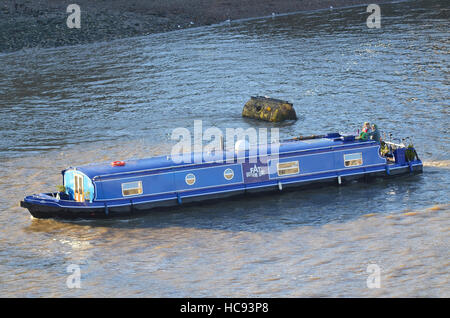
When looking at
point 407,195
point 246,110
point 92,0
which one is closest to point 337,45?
point 246,110

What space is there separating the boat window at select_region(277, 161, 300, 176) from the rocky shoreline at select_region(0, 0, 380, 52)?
1856 inches

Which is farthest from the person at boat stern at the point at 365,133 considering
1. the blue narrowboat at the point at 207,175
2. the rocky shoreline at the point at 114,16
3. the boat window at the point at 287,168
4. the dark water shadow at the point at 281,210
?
the rocky shoreline at the point at 114,16

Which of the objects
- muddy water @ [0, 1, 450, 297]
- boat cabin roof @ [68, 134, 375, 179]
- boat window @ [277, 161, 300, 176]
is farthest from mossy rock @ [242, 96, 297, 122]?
boat window @ [277, 161, 300, 176]

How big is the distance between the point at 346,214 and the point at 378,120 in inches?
629

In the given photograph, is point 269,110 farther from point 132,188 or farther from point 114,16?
point 114,16

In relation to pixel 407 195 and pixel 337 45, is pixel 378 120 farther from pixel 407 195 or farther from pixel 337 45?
pixel 337 45

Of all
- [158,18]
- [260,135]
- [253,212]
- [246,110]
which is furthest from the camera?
[158,18]

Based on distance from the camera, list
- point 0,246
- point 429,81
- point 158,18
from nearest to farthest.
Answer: point 0,246
point 429,81
point 158,18

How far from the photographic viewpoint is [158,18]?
3307 inches

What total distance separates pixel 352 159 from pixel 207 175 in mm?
7285

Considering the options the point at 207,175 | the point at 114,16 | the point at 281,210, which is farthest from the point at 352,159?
the point at 114,16

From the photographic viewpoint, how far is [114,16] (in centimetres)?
8194

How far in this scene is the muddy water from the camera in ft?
85.1

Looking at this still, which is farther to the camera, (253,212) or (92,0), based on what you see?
(92,0)
